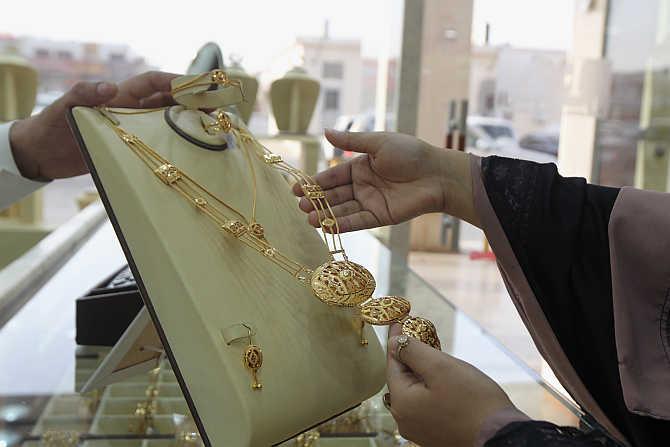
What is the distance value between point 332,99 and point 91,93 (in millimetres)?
3027

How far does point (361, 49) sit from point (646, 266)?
126 inches

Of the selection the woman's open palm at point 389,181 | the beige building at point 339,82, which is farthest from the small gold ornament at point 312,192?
the beige building at point 339,82

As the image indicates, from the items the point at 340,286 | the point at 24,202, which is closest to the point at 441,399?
the point at 340,286

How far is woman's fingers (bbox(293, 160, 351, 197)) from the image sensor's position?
767 mm

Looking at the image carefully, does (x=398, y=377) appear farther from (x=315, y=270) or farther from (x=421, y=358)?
(x=315, y=270)

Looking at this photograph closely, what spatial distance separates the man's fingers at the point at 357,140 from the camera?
0.72 m

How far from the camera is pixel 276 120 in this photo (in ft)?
7.29

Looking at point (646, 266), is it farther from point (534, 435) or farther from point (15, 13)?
point (15, 13)

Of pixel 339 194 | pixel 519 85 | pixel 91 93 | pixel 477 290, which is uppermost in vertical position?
pixel 519 85

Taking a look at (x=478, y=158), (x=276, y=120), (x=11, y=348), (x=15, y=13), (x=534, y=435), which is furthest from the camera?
(x=15, y=13)

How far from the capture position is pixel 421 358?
495 millimetres

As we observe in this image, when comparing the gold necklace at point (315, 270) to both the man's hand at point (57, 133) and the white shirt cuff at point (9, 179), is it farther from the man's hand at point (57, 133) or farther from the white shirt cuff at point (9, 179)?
the white shirt cuff at point (9, 179)

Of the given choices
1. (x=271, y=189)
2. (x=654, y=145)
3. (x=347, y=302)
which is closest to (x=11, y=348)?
(x=271, y=189)

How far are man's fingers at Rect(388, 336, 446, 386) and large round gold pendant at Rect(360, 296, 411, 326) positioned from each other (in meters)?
0.03
